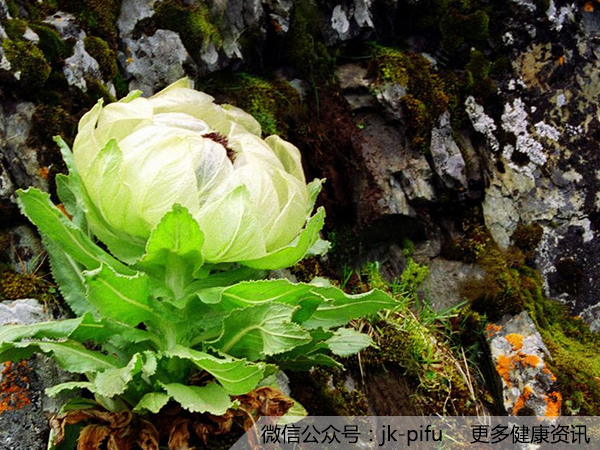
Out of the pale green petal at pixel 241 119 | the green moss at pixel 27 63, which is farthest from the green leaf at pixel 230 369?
the green moss at pixel 27 63

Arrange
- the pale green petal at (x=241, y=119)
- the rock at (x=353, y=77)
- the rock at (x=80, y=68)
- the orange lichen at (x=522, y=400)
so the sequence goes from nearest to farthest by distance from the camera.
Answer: the pale green petal at (x=241, y=119) → the rock at (x=80, y=68) → the orange lichen at (x=522, y=400) → the rock at (x=353, y=77)

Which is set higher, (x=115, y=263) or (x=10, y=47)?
(x=10, y=47)

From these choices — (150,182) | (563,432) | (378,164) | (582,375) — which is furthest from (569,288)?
(150,182)

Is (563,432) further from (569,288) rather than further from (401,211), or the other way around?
(401,211)

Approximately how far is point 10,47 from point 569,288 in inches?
101

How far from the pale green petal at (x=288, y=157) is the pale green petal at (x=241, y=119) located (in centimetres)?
8

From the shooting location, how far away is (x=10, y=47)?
2.19m

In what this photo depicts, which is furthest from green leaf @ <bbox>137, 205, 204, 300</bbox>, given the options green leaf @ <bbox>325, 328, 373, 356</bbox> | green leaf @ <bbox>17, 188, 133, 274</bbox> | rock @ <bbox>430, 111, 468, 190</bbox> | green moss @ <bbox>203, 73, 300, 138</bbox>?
rock @ <bbox>430, 111, 468, 190</bbox>

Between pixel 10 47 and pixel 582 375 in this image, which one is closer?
pixel 10 47

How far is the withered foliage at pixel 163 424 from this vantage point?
5.77 ft

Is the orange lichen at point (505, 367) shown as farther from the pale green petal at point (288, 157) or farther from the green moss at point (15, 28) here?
the green moss at point (15, 28)

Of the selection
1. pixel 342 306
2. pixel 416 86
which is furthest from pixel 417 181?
pixel 342 306

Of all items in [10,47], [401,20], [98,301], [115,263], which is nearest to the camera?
[98,301]

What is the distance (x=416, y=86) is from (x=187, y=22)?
3.71 ft
